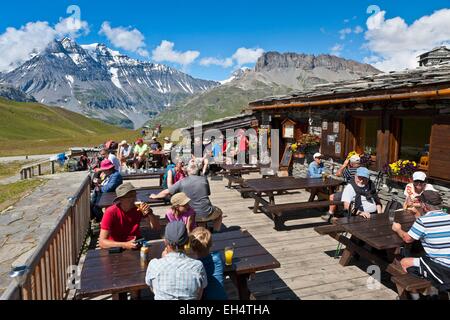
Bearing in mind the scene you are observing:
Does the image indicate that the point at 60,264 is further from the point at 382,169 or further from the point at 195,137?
the point at 195,137

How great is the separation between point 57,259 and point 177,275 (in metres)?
2.16

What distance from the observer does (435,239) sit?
3.67 m

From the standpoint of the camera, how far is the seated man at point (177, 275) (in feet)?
9.78

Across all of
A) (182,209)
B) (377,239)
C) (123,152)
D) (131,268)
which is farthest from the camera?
(123,152)

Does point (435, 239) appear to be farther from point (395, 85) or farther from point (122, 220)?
point (395, 85)

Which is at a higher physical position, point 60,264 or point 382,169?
point 382,169

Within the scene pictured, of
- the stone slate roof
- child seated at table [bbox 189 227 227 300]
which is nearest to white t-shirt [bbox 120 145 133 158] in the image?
the stone slate roof

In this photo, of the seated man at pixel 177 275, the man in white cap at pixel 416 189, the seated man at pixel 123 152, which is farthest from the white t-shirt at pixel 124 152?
the seated man at pixel 177 275

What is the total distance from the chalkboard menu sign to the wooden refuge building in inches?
17.4

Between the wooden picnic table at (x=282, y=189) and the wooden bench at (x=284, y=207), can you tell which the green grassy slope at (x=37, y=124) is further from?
the wooden bench at (x=284, y=207)

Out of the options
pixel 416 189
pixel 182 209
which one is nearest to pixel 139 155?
pixel 182 209

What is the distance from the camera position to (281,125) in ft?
45.4

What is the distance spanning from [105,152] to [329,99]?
6540mm
